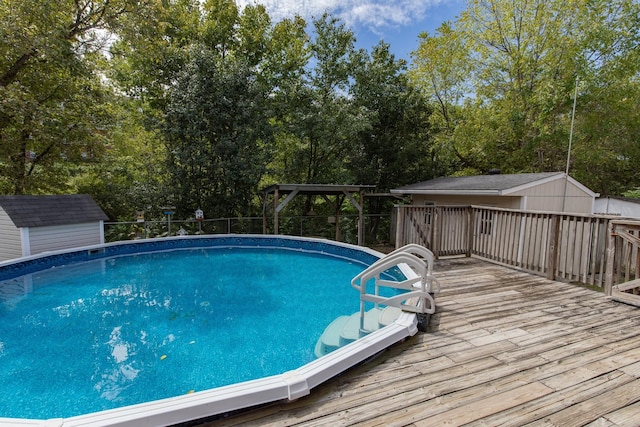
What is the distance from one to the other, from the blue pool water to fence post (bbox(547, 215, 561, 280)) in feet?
11.2

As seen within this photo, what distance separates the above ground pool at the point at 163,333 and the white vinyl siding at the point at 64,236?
1.32 feet

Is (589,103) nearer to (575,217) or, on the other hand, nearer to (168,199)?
(575,217)

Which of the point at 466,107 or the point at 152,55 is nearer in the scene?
the point at 152,55

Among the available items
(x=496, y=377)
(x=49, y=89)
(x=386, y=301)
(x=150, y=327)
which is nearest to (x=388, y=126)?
(x=386, y=301)

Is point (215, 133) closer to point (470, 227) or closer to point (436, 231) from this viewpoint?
point (436, 231)

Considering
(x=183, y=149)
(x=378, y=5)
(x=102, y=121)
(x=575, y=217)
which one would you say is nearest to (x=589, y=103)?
(x=378, y=5)

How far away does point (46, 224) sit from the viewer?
8.77 m

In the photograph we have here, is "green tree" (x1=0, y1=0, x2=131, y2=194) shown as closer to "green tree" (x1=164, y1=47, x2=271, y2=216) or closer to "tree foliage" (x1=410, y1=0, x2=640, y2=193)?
"green tree" (x1=164, y1=47, x2=271, y2=216)

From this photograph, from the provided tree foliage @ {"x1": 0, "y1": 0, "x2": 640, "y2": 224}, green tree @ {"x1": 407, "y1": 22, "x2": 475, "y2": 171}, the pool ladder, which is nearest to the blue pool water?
the pool ladder

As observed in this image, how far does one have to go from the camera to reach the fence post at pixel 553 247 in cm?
488

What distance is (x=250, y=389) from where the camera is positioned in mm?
2141

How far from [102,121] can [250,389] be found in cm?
1276

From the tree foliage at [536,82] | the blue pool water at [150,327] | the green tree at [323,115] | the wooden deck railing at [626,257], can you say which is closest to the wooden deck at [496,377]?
the wooden deck railing at [626,257]

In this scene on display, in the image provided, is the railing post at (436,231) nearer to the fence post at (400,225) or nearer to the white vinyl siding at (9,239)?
the fence post at (400,225)
